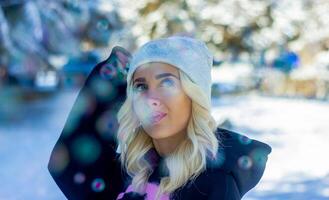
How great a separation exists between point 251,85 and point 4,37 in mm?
10405

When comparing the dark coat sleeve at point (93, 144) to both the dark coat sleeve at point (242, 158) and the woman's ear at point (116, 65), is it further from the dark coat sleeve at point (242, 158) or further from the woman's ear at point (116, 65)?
the dark coat sleeve at point (242, 158)

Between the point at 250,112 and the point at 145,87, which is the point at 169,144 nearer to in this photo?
the point at 145,87

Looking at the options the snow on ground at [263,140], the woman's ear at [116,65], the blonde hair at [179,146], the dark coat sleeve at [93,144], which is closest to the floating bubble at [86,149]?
the dark coat sleeve at [93,144]

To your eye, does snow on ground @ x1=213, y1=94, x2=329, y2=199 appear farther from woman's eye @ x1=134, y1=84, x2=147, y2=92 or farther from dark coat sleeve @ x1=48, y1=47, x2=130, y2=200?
woman's eye @ x1=134, y1=84, x2=147, y2=92

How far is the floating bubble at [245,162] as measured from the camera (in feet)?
5.13

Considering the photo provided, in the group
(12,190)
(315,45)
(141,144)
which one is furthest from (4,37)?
(315,45)

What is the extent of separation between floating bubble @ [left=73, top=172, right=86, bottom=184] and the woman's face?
0.32m

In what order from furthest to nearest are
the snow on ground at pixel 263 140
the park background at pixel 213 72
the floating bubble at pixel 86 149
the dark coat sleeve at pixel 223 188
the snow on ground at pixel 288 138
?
the park background at pixel 213 72 < the snow on ground at pixel 288 138 < the snow on ground at pixel 263 140 < the floating bubble at pixel 86 149 < the dark coat sleeve at pixel 223 188

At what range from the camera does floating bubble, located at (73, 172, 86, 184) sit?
1.86m

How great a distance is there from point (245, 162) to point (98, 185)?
1.66ft

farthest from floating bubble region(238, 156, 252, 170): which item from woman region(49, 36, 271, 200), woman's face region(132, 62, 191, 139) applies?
woman's face region(132, 62, 191, 139)

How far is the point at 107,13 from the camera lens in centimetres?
1989

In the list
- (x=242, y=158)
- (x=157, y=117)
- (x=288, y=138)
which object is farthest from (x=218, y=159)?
(x=288, y=138)

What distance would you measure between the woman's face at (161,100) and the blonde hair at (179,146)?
0.9 inches
